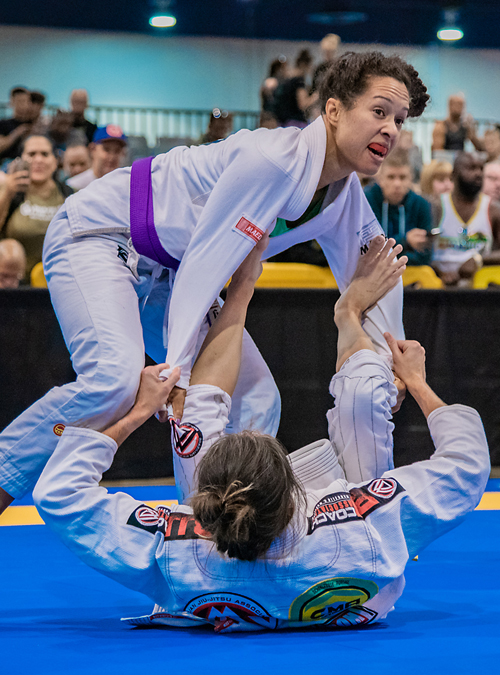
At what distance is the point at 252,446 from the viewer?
1.50m

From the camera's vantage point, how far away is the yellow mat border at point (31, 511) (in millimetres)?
3128

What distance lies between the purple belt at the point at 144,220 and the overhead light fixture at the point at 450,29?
7889 mm

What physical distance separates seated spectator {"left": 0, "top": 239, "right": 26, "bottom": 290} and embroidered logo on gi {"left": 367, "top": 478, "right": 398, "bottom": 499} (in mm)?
3312

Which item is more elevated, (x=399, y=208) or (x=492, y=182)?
(x=492, y=182)

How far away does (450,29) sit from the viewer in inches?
372

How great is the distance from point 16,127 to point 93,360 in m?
4.67

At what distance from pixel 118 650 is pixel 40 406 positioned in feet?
2.38

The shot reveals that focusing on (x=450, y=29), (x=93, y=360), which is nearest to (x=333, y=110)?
(x=93, y=360)

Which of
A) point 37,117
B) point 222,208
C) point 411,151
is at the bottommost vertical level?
point 222,208

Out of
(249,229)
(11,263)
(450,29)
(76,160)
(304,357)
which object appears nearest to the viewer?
(249,229)

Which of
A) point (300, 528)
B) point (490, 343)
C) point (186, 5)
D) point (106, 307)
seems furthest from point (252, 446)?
point (186, 5)

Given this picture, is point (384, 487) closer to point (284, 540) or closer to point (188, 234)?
point (284, 540)

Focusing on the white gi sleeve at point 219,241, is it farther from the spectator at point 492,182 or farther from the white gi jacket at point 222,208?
the spectator at point 492,182

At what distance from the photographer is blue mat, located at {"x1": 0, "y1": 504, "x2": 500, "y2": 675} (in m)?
1.42
